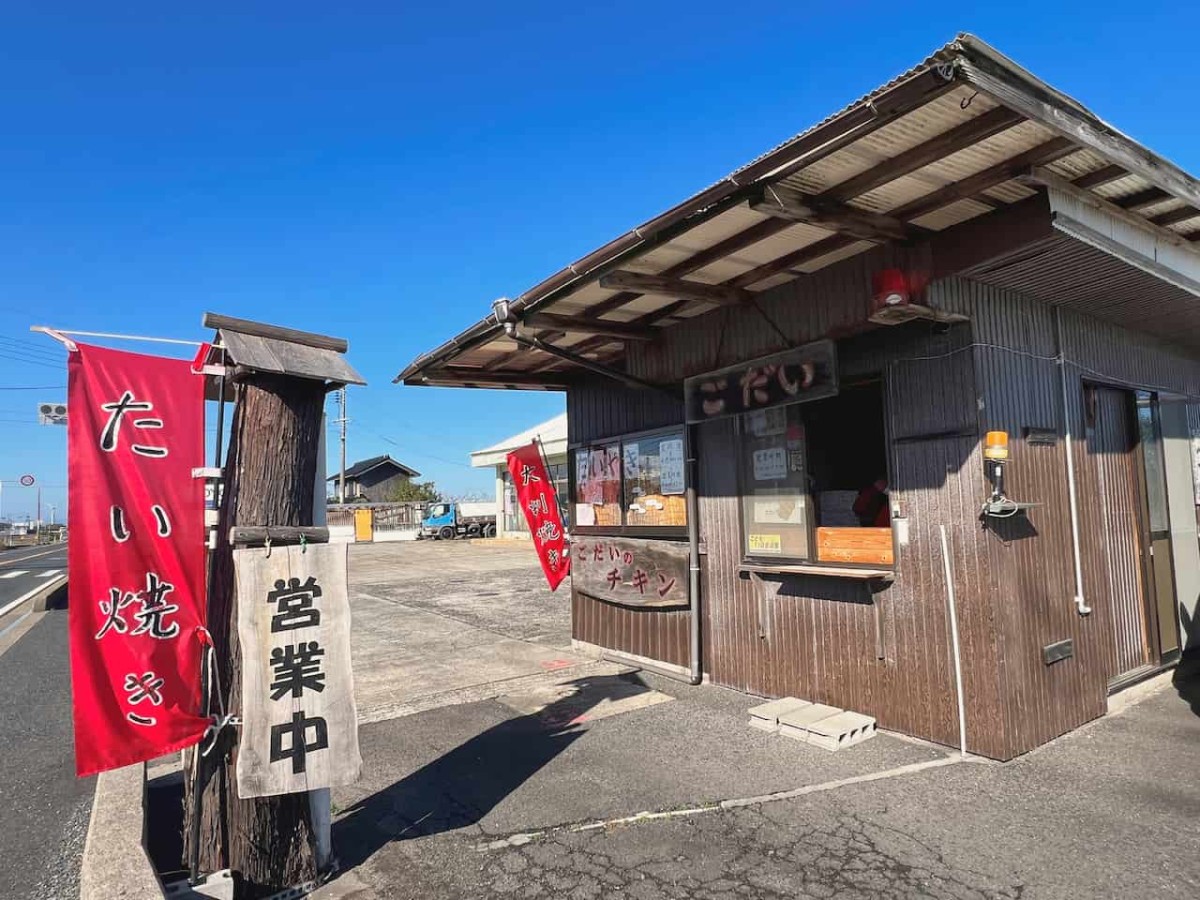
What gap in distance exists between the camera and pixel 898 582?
4.99 metres

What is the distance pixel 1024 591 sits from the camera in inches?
185

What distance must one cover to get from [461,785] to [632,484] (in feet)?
11.9

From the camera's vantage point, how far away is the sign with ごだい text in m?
3.27

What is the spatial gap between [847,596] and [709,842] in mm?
2257

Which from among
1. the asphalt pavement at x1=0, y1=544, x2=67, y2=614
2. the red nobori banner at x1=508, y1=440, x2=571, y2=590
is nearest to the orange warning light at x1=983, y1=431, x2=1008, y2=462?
the red nobori banner at x1=508, y1=440, x2=571, y2=590

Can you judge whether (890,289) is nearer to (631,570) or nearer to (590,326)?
(590,326)

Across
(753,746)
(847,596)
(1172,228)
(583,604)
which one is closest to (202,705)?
(753,746)

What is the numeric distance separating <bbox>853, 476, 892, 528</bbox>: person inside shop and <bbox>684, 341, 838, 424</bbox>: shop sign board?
106cm

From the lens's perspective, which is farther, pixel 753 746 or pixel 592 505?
pixel 592 505

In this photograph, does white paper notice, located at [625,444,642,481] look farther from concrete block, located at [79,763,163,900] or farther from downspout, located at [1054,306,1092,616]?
concrete block, located at [79,763,163,900]

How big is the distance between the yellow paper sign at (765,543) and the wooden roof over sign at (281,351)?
141 inches

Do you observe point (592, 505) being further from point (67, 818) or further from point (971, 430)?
point (67, 818)

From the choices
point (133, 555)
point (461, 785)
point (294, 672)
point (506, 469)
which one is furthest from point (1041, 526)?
point (506, 469)

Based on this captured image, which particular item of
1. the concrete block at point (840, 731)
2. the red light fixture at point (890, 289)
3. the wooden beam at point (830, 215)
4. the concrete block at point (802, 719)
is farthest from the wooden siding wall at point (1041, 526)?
the concrete block at point (802, 719)
